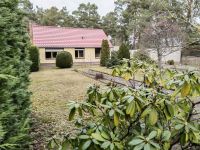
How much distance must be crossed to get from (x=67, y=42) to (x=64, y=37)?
1027mm

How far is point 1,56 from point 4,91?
0.45 m

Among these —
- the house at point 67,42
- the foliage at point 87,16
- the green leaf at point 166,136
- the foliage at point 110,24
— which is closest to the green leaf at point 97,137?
the green leaf at point 166,136

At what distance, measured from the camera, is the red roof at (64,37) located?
3341cm

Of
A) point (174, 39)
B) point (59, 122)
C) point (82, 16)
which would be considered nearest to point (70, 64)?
point (174, 39)

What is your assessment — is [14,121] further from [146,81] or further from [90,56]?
[90,56]

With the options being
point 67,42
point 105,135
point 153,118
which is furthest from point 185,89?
point 67,42

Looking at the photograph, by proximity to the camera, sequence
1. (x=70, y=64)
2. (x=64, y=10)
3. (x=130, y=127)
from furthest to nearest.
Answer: (x=64, y=10), (x=70, y=64), (x=130, y=127)

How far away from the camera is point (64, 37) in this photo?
3525 cm

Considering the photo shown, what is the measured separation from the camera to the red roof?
33.4 m

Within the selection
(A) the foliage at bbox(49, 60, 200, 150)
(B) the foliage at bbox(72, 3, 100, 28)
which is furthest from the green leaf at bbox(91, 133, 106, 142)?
(B) the foliage at bbox(72, 3, 100, 28)

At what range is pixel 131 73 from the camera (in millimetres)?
3959

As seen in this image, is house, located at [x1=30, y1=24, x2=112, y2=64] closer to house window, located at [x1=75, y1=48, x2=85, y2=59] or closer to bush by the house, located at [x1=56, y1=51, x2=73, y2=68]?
house window, located at [x1=75, y1=48, x2=85, y2=59]

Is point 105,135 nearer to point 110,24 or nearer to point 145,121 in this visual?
point 145,121

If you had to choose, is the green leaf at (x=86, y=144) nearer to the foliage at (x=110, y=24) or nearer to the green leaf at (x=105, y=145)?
the green leaf at (x=105, y=145)
